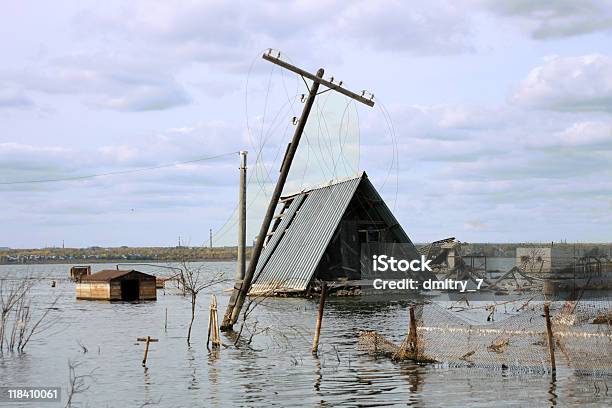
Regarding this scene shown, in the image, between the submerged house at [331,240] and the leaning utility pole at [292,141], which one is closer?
the leaning utility pole at [292,141]

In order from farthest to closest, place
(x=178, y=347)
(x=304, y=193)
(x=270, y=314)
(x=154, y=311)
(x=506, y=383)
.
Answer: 1. (x=304, y=193)
2. (x=154, y=311)
3. (x=270, y=314)
4. (x=178, y=347)
5. (x=506, y=383)

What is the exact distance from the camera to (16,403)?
21344 mm

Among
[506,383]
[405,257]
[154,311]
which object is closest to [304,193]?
[405,257]

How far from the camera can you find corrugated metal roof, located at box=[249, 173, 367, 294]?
196 ft

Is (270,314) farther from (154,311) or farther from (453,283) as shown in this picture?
(453,283)

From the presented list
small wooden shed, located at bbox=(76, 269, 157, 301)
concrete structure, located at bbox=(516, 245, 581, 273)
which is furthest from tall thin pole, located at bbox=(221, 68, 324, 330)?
concrete structure, located at bbox=(516, 245, 581, 273)

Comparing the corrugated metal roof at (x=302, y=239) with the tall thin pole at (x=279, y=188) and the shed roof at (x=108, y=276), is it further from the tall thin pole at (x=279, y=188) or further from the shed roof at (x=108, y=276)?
the tall thin pole at (x=279, y=188)

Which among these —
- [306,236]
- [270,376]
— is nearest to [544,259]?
[306,236]

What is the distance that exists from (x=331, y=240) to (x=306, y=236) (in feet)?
12.4

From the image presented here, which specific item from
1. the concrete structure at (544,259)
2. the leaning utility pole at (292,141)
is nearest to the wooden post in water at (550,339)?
the leaning utility pole at (292,141)

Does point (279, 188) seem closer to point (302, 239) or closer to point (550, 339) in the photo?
point (550, 339)

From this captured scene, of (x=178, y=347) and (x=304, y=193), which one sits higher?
(x=304, y=193)

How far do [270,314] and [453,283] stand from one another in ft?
69.0

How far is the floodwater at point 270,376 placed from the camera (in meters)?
21.4
